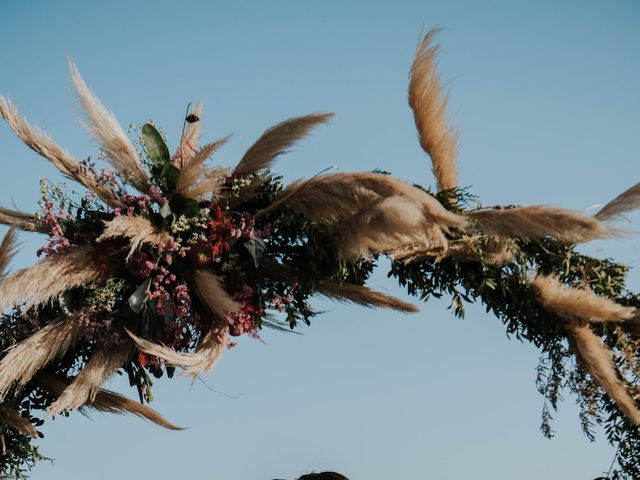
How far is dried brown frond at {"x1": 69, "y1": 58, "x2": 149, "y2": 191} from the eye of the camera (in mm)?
3930

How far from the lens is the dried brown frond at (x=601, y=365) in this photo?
11.5ft

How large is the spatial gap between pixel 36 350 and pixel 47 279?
32cm

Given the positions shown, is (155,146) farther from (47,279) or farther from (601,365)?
(601,365)

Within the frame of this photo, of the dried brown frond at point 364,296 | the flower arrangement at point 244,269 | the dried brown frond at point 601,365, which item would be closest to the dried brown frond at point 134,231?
the flower arrangement at point 244,269

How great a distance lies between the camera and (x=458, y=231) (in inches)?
145

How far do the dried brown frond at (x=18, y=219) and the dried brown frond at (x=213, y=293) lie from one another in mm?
801

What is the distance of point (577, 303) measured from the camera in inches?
142

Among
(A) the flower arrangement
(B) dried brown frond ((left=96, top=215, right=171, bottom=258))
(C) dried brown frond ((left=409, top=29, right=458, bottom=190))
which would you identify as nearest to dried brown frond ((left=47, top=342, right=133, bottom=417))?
(A) the flower arrangement

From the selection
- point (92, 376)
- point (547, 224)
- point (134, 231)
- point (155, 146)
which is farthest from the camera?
point (155, 146)

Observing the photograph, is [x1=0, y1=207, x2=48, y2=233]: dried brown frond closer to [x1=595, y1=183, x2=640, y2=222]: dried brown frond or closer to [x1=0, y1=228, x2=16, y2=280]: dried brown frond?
[x1=0, y1=228, x2=16, y2=280]: dried brown frond

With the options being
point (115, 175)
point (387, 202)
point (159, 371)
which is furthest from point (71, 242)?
point (387, 202)

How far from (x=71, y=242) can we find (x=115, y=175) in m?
0.35

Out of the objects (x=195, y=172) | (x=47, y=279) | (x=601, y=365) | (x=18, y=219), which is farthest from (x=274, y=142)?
(x=601, y=365)

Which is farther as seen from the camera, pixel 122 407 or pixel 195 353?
pixel 122 407
